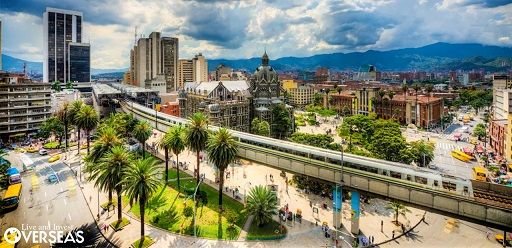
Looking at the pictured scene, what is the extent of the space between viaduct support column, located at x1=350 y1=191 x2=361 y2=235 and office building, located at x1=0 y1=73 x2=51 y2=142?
101334 millimetres

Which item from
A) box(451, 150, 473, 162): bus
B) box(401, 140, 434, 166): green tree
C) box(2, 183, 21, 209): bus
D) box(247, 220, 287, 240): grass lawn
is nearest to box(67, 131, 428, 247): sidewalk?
box(247, 220, 287, 240): grass lawn

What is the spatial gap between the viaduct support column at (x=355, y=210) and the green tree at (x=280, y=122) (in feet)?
210

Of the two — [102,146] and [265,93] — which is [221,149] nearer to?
[102,146]

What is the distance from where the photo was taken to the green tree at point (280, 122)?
105831 mm

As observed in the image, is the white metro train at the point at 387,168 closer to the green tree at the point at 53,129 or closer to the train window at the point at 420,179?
the train window at the point at 420,179

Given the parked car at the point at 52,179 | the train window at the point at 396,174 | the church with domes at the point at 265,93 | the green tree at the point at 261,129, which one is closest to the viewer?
the train window at the point at 396,174

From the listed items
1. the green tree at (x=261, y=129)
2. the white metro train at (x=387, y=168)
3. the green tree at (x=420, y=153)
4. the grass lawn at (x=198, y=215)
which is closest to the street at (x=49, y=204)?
the grass lawn at (x=198, y=215)

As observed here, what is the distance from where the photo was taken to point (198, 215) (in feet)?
157

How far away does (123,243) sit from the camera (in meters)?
41.2

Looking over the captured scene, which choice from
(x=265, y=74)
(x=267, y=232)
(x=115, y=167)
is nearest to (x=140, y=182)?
(x=115, y=167)

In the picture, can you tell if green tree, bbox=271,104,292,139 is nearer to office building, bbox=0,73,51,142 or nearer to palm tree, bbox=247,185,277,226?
palm tree, bbox=247,185,277,226

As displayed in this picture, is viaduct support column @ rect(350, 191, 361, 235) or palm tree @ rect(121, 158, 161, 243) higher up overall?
palm tree @ rect(121, 158, 161, 243)

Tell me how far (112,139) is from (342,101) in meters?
137

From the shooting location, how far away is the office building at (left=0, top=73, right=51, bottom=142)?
93.9 meters
